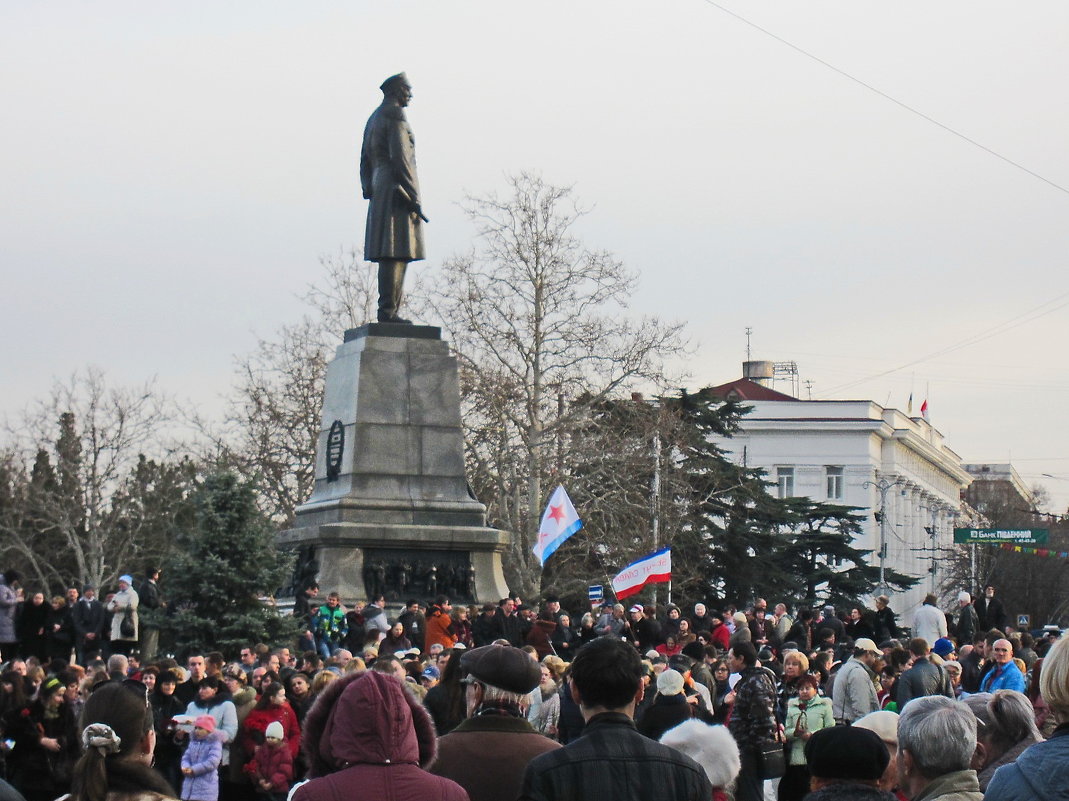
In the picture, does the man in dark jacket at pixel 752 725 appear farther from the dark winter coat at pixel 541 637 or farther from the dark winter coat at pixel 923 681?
the dark winter coat at pixel 541 637

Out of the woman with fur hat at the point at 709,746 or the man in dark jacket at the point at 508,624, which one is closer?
the woman with fur hat at the point at 709,746

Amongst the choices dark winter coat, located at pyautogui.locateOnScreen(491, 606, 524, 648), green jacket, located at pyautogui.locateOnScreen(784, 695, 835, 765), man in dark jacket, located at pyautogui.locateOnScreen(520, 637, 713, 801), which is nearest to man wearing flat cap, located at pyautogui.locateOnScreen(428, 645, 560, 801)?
man in dark jacket, located at pyautogui.locateOnScreen(520, 637, 713, 801)

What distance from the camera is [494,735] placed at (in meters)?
6.50

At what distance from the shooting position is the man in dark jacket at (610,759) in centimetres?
545

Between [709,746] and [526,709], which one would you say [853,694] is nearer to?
[709,746]

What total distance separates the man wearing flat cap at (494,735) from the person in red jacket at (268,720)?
24.3 ft

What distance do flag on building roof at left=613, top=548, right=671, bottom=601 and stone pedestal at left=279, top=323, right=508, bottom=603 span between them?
1.99 meters

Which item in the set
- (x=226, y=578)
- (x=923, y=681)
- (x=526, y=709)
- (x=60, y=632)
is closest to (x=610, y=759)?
(x=526, y=709)

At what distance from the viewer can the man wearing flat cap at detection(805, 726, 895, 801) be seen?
222 inches

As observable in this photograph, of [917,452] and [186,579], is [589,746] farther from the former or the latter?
[917,452]

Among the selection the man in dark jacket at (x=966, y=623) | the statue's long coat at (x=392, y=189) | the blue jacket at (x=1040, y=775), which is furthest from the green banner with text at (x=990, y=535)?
the blue jacket at (x=1040, y=775)

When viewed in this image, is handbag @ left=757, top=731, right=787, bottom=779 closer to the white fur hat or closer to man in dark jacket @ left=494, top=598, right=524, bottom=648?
the white fur hat

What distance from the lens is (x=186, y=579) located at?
22.2 metres

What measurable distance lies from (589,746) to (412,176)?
20154 millimetres
